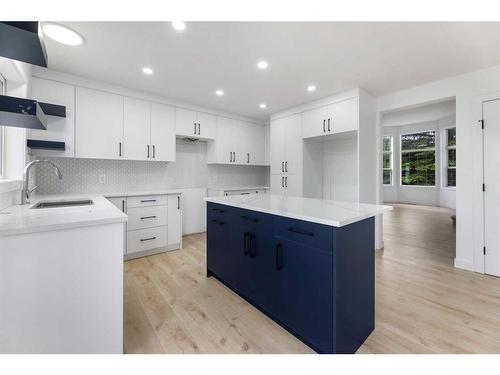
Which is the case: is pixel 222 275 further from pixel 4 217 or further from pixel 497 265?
pixel 497 265

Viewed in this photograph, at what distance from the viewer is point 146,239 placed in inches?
129

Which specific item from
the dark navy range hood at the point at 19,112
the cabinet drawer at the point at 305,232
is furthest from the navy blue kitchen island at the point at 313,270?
the dark navy range hood at the point at 19,112

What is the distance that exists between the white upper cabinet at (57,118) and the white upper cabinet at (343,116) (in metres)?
3.66

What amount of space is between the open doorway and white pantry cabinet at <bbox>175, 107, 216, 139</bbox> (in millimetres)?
3758

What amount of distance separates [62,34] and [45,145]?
51.8 inches

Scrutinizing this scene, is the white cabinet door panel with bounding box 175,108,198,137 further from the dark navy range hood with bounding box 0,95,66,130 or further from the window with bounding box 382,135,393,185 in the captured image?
the window with bounding box 382,135,393,185

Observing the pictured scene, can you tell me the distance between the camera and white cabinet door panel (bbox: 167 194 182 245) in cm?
352

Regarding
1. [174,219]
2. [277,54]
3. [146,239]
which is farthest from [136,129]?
[277,54]

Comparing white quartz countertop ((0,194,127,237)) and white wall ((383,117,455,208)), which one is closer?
white quartz countertop ((0,194,127,237))

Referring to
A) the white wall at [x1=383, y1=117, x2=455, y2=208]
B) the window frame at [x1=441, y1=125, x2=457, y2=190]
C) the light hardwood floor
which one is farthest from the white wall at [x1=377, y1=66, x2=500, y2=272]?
the window frame at [x1=441, y1=125, x2=457, y2=190]

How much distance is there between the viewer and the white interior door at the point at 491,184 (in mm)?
2660

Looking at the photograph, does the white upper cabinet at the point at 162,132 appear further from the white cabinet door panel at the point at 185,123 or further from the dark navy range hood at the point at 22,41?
the dark navy range hood at the point at 22,41

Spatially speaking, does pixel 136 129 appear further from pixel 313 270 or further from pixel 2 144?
pixel 313 270
